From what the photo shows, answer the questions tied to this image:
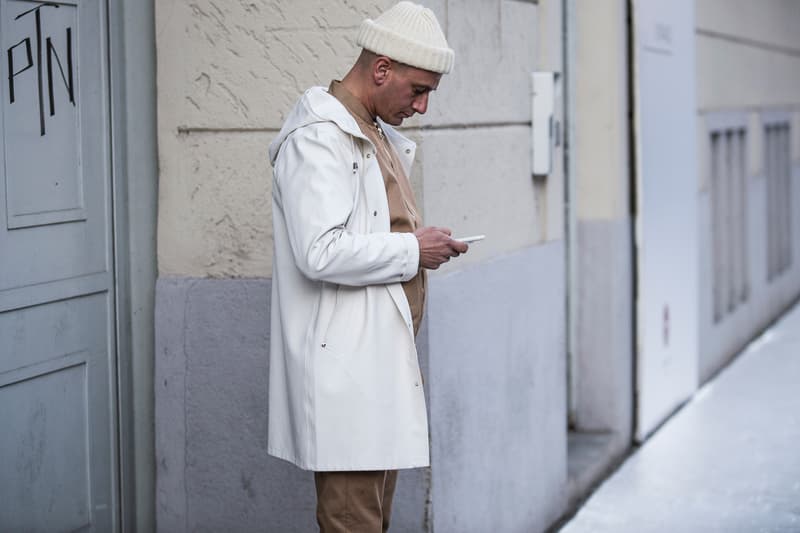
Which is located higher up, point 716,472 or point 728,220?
point 728,220

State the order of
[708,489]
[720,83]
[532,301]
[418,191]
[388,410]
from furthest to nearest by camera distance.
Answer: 1. [720,83]
2. [708,489]
3. [532,301]
4. [418,191]
5. [388,410]

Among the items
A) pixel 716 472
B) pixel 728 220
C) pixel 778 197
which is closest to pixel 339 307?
pixel 716 472

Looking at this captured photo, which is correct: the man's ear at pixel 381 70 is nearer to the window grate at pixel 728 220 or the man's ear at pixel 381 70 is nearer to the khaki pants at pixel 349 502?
the khaki pants at pixel 349 502

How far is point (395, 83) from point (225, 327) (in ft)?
4.74

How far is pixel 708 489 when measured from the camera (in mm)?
6520

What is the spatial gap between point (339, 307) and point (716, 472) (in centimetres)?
384

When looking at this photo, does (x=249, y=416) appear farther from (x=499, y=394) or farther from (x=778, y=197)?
(x=778, y=197)

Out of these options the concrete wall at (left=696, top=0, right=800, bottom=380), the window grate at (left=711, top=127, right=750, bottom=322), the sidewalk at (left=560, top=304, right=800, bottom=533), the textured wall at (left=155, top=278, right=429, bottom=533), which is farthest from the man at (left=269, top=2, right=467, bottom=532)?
the window grate at (left=711, top=127, right=750, bottom=322)

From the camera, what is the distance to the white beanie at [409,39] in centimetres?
353

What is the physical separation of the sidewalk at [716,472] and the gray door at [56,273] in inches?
90.1

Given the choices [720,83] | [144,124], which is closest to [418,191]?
[144,124]

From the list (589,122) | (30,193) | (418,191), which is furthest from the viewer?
(589,122)

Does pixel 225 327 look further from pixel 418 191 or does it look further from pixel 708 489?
pixel 708 489

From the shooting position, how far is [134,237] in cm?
471
